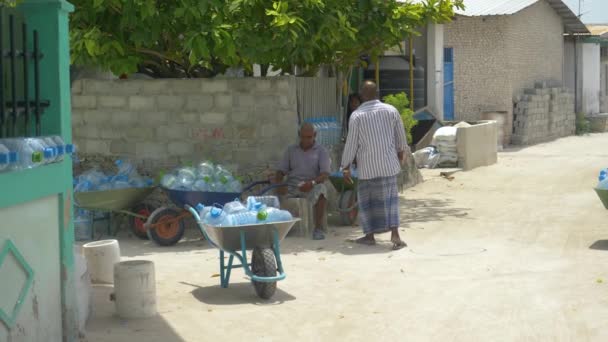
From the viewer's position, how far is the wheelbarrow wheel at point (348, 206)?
11359 mm

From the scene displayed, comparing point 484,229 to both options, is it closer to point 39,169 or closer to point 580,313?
point 580,313

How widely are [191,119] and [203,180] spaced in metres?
1.53

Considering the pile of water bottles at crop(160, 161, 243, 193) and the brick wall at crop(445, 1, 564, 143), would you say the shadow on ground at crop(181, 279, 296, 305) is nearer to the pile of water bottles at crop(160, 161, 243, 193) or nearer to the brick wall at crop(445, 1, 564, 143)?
the pile of water bottles at crop(160, 161, 243, 193)

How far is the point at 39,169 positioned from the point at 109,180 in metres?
5.45

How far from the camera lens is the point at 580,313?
676 cm

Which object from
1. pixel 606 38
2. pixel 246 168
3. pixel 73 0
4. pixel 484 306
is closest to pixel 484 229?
pixel 246 168

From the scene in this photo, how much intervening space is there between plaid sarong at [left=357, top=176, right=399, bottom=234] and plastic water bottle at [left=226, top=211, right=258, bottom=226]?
2.65m

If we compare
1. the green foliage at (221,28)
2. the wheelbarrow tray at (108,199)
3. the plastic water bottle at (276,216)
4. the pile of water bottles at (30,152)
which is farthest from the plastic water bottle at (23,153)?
the wheelbarrow tray at (108,199)

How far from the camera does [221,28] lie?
10102 mm

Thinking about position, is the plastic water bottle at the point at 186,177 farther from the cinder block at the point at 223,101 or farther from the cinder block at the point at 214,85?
the cinder block at the point at 214,85

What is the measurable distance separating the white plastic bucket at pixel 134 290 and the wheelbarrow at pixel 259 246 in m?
0.75

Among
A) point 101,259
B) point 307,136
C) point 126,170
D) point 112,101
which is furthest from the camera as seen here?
point 112,101

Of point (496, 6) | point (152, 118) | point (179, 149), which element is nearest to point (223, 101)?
point (179, 149)

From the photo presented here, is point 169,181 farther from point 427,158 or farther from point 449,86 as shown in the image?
point 449,86
